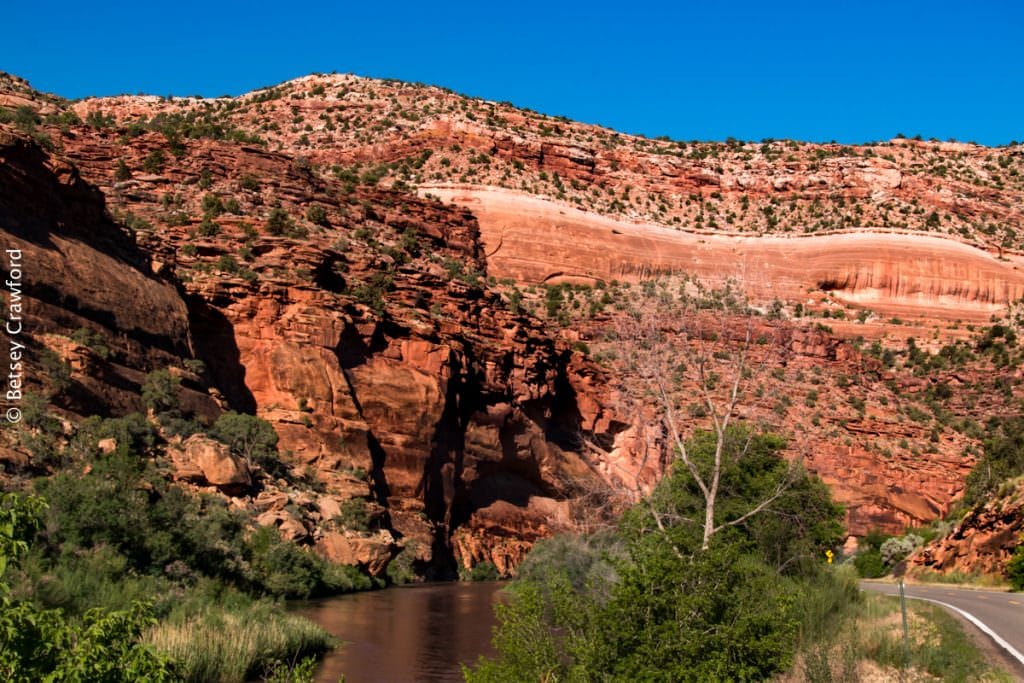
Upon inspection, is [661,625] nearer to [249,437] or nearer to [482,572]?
[249,437]

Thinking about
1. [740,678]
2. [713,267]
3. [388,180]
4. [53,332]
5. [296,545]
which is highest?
[388,180]

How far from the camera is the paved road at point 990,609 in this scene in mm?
12587

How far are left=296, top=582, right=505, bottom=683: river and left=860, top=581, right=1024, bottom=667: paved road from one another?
773cm

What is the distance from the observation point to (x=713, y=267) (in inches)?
2707

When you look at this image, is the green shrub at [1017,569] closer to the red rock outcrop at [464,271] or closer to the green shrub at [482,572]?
the red rock outcrop at [464,271]

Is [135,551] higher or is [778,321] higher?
[778,321]

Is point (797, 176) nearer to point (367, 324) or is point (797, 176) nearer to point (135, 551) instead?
point (367, 324)

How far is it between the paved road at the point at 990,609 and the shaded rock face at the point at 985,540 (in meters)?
1.73

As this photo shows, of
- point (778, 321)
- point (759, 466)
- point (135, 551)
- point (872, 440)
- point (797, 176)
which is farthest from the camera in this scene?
point (797, 176)

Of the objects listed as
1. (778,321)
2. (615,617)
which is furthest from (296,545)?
(615,617)

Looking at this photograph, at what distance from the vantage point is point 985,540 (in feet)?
79.5

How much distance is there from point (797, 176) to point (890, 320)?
650 inches

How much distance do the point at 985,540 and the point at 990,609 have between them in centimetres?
902

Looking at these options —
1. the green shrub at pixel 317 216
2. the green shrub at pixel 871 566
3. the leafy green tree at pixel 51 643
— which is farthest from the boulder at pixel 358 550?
the leafy green tree at pixel 51 643
